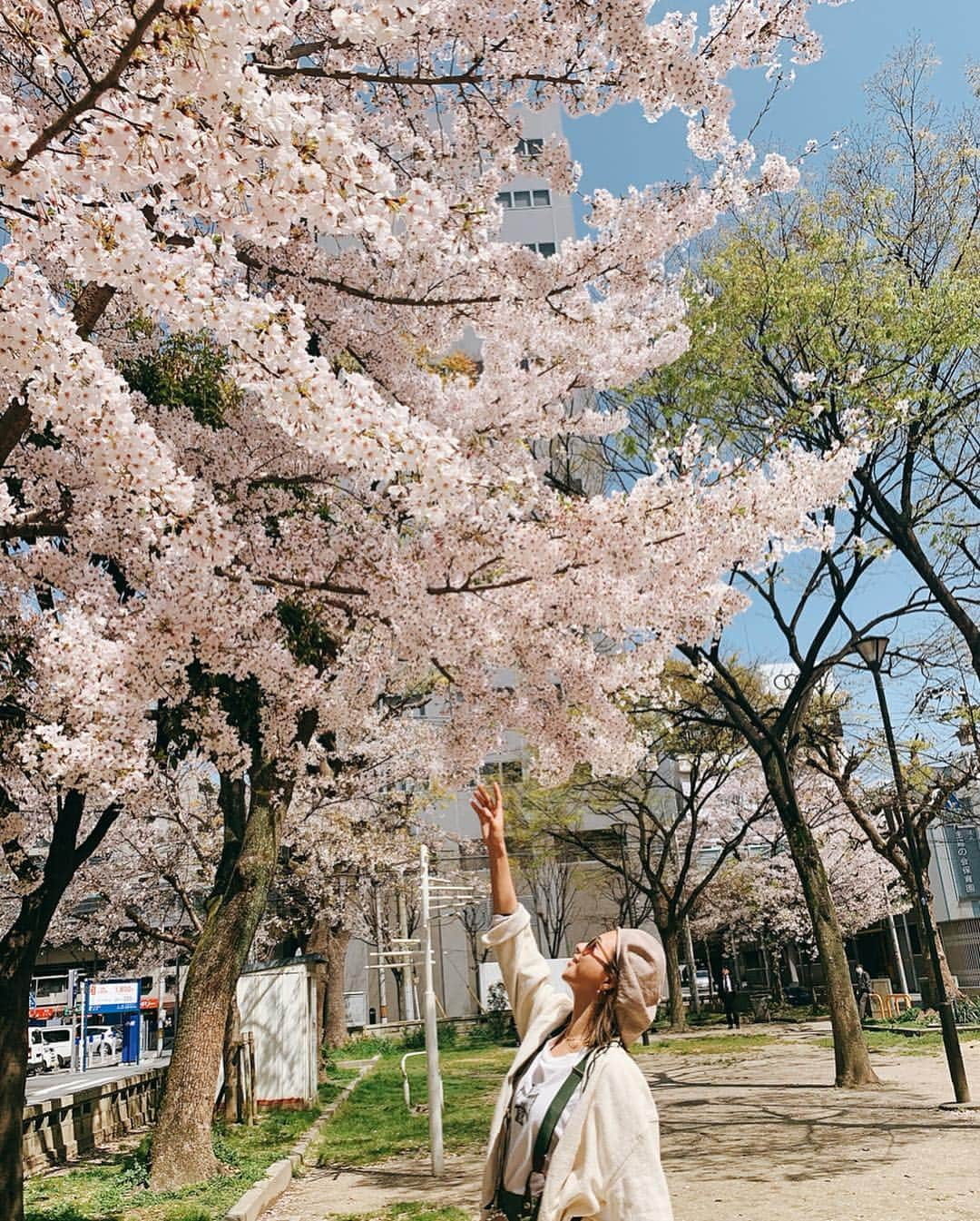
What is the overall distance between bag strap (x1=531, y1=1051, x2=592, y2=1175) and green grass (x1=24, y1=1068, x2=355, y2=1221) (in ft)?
20.3

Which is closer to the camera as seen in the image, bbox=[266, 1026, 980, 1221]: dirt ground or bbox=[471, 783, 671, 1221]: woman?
bbox=[471, 783, 671, 1221]: woman

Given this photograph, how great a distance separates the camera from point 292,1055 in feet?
49.6

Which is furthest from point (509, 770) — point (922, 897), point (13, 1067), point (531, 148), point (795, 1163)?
point (531, 148)

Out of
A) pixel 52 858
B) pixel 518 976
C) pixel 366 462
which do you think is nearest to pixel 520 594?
pixel 366 462

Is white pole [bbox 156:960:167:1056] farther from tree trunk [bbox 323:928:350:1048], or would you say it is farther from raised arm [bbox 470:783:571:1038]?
raised arm [bbox 470:783:571:1038]

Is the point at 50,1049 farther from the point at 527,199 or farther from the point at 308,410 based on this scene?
the point at 527,199

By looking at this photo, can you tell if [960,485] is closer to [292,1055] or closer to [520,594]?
[520,594]

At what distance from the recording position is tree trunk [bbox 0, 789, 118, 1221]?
8047 millimetres

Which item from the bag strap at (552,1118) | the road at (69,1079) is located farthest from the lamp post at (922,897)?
the road at (69,1079)

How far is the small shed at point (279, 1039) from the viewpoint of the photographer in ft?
49.2

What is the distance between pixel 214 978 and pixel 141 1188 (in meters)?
1.80

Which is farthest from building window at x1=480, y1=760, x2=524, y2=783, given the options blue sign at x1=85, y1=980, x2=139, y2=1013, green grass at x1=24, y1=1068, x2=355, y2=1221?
green grass at x1=24, y1=1068, x2=355, y2=1221

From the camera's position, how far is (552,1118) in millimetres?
2312

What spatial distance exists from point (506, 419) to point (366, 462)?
14.3 feet
